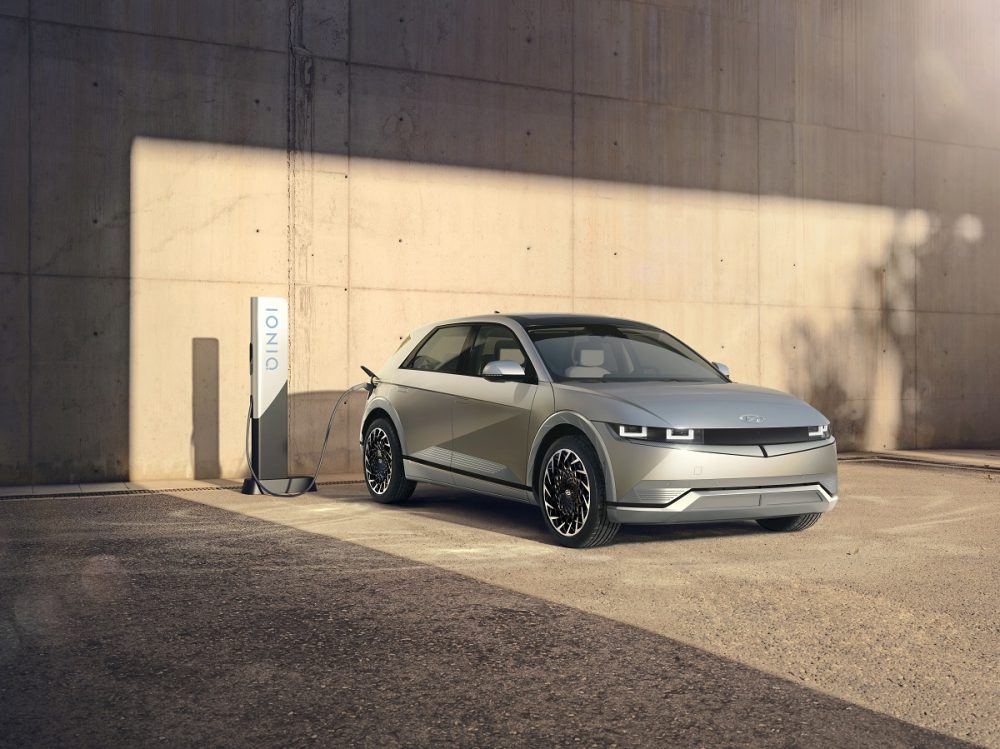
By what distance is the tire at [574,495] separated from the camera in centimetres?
726

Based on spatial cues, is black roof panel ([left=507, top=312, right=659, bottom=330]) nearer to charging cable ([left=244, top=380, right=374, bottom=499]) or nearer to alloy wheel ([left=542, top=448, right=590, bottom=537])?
alloy wheel ([left=542, top=448, right=590, bottom=537])

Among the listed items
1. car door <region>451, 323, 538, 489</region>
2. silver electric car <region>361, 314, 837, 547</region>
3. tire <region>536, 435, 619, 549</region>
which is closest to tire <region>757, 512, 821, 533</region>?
silver electric car <region>361, 314, 837, 547</region>

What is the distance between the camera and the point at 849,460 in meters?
14.4

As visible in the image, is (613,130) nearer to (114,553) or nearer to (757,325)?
(757,325)

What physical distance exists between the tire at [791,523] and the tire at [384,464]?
10.2 ft

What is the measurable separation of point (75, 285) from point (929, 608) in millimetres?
8816

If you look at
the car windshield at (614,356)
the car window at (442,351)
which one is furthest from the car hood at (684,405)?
the car window at (442,351)

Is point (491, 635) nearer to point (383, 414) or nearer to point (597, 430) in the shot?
point (597, 430)

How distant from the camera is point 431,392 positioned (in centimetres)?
914

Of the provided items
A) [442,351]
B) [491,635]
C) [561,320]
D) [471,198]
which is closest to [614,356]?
Result: [561,320]

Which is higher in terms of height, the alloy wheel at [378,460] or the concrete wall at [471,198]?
the concrete wall at [471,198]

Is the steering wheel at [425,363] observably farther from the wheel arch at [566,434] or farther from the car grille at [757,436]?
the car grille at [757,436]

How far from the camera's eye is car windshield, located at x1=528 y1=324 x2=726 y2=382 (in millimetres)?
8195

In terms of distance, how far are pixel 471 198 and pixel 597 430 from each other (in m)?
6.54
